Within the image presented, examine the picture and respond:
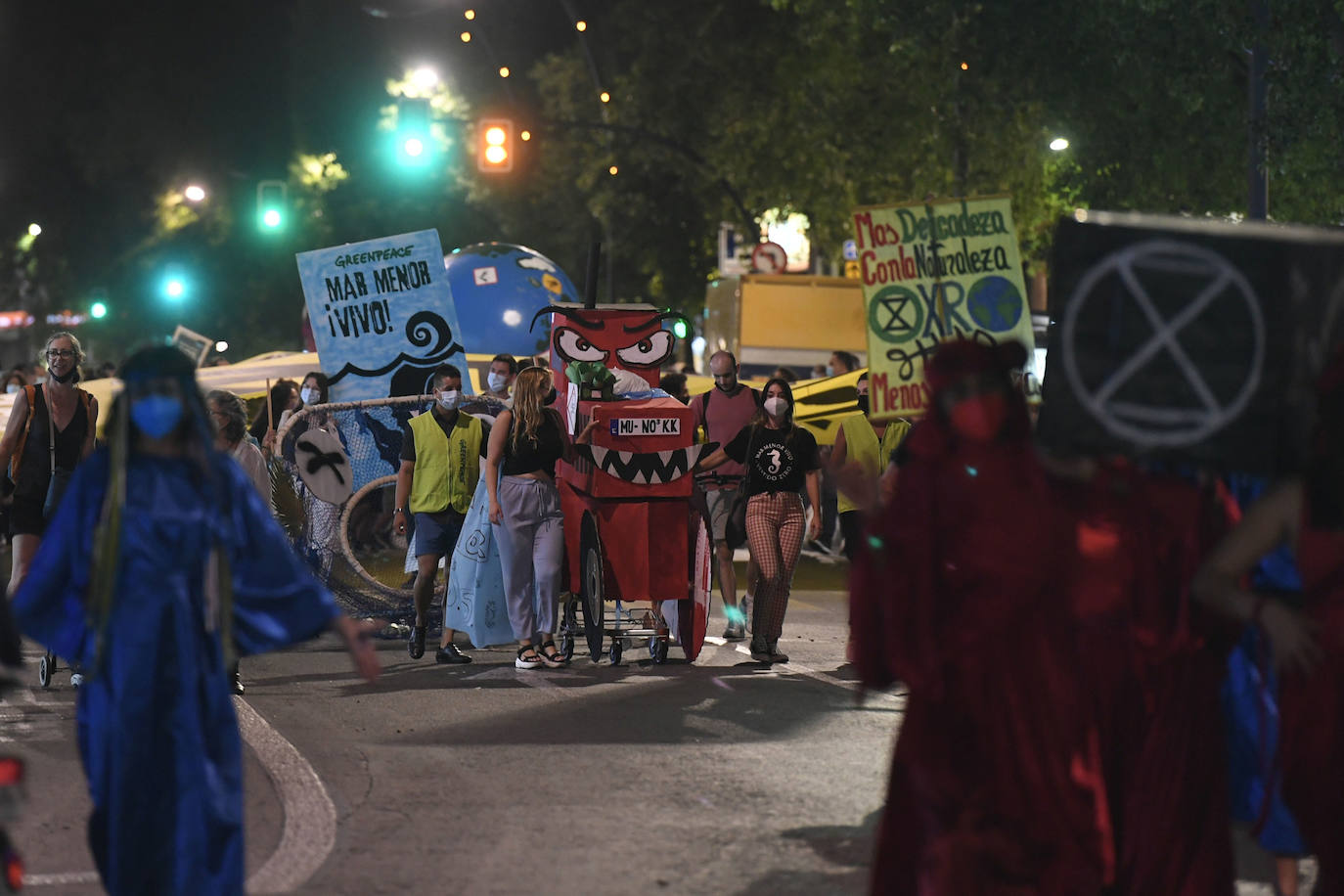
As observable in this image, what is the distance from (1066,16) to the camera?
22.9 metres

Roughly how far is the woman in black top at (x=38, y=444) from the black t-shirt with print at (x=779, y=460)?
397 cm

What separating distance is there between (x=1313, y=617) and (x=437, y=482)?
8529 mm

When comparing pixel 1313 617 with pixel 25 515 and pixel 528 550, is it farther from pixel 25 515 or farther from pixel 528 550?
pixel 25 515

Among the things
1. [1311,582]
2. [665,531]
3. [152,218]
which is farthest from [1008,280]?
[152,218]

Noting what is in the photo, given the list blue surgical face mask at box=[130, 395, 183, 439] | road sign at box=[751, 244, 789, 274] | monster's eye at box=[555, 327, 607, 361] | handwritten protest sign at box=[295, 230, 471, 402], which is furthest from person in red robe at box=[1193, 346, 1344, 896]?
road sign at box=[751, 244, 789, 274]

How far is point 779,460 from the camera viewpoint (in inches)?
501

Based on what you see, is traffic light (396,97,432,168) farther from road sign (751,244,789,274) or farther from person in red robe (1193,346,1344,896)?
person in red robe (1193,346,1344,896)

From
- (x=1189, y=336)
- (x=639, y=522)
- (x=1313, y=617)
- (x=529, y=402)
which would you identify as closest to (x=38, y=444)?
(x=529, y=402)

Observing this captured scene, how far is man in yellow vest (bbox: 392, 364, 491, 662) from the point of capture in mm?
12773

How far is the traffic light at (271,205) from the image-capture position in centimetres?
3044

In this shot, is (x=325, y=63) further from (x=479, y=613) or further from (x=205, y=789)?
(x=205, y=789)

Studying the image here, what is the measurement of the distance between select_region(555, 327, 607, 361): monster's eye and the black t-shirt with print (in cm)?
132

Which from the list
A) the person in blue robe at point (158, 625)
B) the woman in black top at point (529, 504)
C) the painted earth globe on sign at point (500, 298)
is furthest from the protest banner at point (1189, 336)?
the painted earth globe on sign at point (500, 298)

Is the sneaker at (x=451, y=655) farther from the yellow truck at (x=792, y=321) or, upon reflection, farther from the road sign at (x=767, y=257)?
the road sign at (x=767, y=257)
